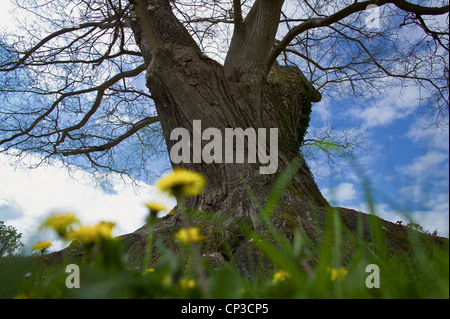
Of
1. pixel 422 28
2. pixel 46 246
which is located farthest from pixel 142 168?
pixel 46 246

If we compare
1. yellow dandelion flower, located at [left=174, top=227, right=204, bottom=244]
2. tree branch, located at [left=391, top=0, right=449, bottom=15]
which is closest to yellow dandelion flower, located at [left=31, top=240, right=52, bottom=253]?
yellow dandelion flower, located at [left=174, top=227, right=204, bottom=244]

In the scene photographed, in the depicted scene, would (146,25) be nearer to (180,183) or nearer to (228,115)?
(228,115)

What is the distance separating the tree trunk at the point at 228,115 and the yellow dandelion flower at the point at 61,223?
131cm

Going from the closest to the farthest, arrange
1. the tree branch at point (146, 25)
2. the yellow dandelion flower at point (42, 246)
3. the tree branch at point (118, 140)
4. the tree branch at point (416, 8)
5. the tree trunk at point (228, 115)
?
the yellow dandelion flower at point (42, 246)
the tree trunk at point (228, 115)
the tree branch at point (146, 25)
the tree branch at point (416, 8)
the tree branch at point (118, 140)

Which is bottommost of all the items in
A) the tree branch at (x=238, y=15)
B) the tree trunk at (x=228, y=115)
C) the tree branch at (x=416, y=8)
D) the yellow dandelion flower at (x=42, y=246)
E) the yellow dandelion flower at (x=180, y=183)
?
the yellow dandelion flower at (x=42, y=246)

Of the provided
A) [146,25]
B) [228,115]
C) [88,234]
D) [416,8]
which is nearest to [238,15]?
[146,25]

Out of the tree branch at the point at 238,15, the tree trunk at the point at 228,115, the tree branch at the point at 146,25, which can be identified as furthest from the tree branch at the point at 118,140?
the tree branch at the point at 146,25

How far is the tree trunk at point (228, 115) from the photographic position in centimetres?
255

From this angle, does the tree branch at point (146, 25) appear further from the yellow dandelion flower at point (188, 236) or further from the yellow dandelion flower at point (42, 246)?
the yellow dandelion flower at point (188, 236)

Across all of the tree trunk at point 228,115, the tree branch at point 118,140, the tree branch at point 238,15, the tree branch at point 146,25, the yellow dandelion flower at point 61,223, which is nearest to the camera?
the yellow dandelion flower at point 61,223

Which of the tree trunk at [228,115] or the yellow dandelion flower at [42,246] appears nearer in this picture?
the yellow dandelion flower at [42,246]

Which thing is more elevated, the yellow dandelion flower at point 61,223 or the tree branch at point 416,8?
the tree branch at point 416,8

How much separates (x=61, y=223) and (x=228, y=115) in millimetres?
2659

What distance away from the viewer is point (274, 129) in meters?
3.85
